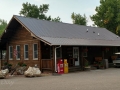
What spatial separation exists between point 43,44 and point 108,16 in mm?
30823

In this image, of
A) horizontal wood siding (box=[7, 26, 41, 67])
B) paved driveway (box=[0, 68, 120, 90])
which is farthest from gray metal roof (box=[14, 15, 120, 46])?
paved driveway (box=[0, 68, 120, 90])

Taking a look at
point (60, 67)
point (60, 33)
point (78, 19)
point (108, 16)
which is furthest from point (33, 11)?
point (60, 67)

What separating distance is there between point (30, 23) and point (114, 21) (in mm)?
31036

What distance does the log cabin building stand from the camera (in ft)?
66.1

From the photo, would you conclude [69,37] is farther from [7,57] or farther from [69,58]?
[7,57]

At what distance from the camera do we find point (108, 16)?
48125 millimetres

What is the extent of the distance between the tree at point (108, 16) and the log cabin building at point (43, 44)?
77.6 ft

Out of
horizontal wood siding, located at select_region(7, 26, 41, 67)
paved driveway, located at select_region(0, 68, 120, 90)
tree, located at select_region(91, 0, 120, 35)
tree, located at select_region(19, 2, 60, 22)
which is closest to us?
paved driveway, located at select_region(0, 68, 120, 90)

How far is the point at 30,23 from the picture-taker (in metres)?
21.9

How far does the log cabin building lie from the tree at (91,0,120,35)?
23.6 meters

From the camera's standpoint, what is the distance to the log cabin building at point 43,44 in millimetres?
20141

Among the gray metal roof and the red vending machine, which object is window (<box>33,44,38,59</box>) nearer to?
the gray metal roof

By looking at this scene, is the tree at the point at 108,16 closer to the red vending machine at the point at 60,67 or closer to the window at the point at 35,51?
the window at the point at 35,51

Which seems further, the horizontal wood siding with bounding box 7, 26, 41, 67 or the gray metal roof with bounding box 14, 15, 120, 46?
the horizontal wood siding with bounding box 7, 26, 41, 67
